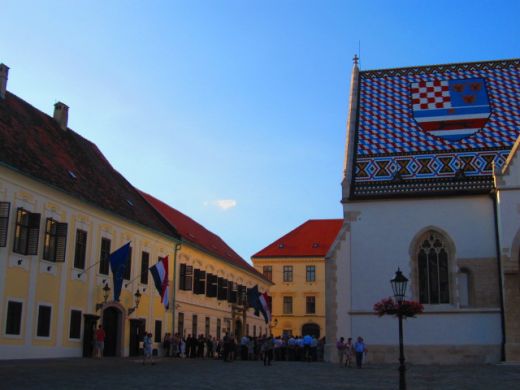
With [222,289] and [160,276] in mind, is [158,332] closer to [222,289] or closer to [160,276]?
[160,276]

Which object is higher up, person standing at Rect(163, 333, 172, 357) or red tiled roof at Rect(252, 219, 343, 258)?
red tiled roof at Rect(252, 219, 343, 258)

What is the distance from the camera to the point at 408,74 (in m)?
30.8

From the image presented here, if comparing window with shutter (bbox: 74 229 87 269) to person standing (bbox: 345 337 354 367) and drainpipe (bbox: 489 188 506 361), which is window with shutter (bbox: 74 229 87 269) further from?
drainpipe (bbox: 489 188 506 361)

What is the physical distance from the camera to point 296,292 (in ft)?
218

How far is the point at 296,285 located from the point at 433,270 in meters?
41.8

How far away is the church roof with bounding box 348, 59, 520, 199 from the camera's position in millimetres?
25734

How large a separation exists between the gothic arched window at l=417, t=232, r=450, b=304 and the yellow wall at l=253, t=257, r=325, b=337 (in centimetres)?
4083

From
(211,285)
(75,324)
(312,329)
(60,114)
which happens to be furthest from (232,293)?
(75,324)

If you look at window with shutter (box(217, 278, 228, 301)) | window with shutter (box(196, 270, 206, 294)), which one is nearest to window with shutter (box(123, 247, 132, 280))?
window with shutter (box(196, 270, 206, 294))

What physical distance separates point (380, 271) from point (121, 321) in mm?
12585

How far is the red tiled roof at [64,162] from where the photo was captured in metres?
25.2

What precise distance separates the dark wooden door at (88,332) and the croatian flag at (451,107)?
1604cm

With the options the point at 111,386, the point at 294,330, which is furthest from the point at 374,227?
the point at 294,330

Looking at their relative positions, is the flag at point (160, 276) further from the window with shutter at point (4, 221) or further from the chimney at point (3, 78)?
the chimney at point (3, 78)
